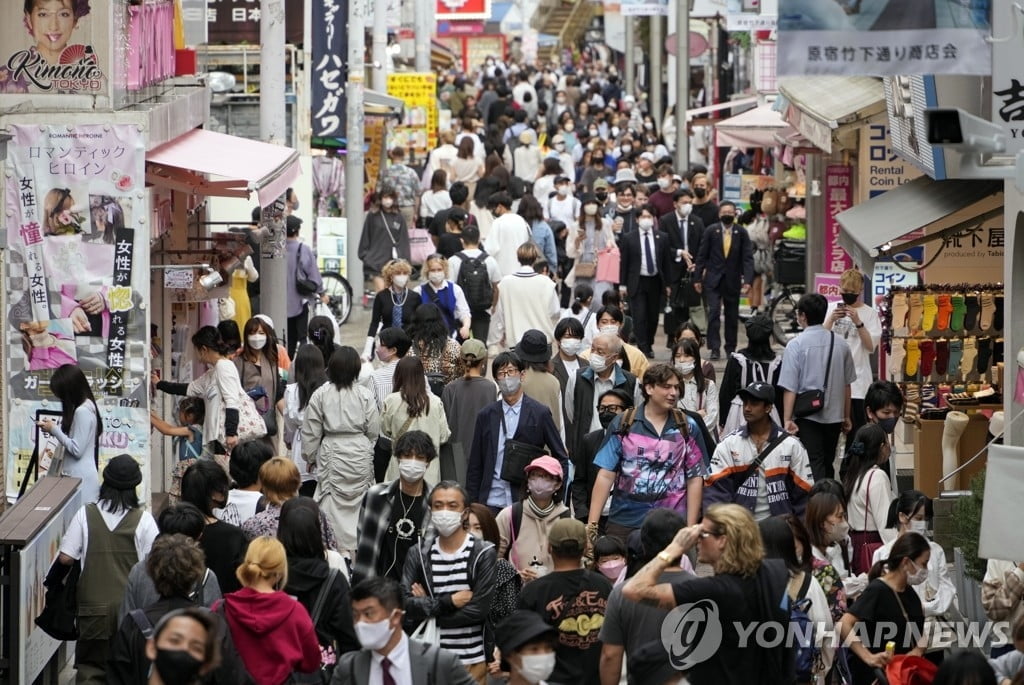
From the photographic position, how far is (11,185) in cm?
1189

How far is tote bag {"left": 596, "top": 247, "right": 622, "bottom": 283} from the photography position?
20.0 meters

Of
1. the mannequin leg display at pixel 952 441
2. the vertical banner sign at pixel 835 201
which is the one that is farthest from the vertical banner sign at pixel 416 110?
the mannequin leg display at pixel 952 441

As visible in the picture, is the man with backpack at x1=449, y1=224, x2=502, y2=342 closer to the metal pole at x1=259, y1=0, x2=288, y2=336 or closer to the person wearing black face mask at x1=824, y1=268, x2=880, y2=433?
the metal pole at x1=259, y1=0, x2=288, y2=336

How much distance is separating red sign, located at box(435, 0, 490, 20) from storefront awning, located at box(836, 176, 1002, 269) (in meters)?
42.9

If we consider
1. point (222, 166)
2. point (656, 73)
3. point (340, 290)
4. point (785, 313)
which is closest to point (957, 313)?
point (222, 166)

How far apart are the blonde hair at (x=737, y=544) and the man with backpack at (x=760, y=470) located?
349cm

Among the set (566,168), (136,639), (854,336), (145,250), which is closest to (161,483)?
(145,250)

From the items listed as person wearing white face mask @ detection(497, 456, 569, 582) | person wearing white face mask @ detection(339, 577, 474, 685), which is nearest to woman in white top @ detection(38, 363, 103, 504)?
person wearing white face mask @ detection(497, 456, 569, 582)

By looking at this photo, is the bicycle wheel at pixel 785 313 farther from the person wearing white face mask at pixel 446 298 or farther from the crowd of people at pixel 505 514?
the person wearing white face mask at pixel 446 298

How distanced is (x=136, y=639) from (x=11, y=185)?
5249 mm

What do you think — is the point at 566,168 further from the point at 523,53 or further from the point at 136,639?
the point at 523,53

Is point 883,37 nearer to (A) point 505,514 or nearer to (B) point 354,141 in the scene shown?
(A) point 505,514

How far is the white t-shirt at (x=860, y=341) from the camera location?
1420 centimetres

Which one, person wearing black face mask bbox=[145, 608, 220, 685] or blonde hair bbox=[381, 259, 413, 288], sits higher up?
person wearing black face mask bbox=[145, 608, 220, 685]
